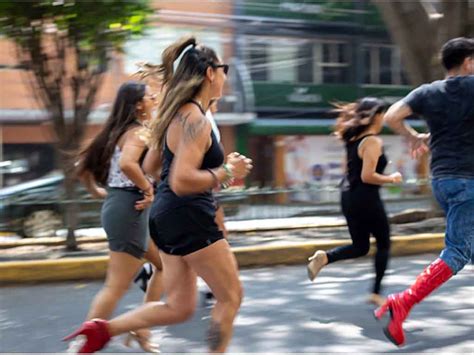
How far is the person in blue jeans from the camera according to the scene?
397 cm

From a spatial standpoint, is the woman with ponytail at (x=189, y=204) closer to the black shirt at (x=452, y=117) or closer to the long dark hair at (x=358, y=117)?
the black shirt at (x=452, y=117)

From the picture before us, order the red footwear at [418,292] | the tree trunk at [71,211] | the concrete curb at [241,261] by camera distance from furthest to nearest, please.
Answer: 1. the tree trunk at [71,211]
2. the concrete curb at [241,261]
3. the red footwear at [418,292]

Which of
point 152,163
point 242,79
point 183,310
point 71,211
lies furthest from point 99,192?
point 242,79

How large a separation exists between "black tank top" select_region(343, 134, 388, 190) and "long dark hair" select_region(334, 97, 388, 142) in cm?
6

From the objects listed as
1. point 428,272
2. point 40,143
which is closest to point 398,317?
point 428,272

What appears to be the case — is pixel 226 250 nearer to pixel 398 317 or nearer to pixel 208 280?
pixel 208 280

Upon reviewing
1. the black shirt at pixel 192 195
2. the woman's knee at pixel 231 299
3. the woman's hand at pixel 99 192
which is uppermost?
the black shirt at pixel 192 195

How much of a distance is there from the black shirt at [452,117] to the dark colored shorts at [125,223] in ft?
5.55

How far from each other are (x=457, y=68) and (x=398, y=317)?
1.47 m

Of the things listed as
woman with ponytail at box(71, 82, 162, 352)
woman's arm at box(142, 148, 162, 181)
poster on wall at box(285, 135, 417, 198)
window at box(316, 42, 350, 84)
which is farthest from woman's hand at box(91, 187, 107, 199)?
window at box(316, 42, 350, 84)

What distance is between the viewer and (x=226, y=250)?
126 inches

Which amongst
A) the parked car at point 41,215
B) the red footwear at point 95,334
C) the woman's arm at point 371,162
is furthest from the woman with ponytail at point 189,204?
the parked car at point 41,215

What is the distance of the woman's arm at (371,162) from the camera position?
15.8 ft

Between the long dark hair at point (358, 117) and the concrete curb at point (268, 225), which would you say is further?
the concrete curb at point (268, 225)
